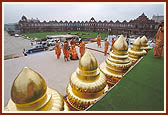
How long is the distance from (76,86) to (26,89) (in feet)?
3.88

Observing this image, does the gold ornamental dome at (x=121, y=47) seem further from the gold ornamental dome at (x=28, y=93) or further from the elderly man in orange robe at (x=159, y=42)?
the gold ornamental dome at (x=28, y=93)

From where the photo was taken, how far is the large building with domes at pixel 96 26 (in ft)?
93.1

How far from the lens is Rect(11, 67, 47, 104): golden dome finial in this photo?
1.43 meters

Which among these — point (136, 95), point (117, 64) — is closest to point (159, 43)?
point (117, 64)

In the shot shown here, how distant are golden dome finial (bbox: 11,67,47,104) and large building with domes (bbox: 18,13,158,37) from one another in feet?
109

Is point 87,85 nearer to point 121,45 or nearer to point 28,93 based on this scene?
point 28,93

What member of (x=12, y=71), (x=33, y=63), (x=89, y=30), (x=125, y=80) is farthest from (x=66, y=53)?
(x=89, y=30)

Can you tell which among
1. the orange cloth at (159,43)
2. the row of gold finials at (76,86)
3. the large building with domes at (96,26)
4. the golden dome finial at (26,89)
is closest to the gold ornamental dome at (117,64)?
the row of gold finials at (76,86)

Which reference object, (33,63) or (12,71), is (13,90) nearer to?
(12,71)

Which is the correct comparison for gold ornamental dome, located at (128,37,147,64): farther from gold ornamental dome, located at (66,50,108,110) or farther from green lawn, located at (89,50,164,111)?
gold ornamental dome, located at (66,50,108,110)

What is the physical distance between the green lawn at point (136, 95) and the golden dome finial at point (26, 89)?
95 centimetres

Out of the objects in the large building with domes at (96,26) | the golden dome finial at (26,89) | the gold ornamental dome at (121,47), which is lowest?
the golden dome finial at (26,89)

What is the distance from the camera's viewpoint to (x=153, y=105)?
1.70 m

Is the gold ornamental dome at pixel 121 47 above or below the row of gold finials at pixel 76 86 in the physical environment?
above
